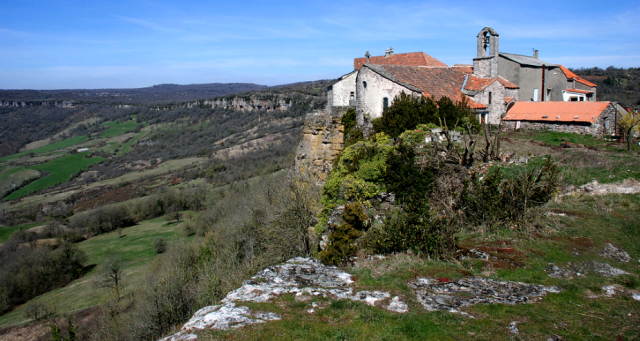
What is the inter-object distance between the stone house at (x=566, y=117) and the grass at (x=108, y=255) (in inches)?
1458

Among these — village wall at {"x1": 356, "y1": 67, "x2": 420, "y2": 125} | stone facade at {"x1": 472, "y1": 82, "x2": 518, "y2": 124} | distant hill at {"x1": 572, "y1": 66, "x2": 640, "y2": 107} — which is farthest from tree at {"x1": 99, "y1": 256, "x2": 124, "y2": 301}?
distant hill at {"x1": 572, "y1": 66, "x2": 640, "y2": 107}

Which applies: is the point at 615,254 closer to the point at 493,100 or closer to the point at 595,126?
the point at 595,126

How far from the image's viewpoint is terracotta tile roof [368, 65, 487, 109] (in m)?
21.6

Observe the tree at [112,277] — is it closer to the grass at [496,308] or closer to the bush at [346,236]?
the bush at [346,236]

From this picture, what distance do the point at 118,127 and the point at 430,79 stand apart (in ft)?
535

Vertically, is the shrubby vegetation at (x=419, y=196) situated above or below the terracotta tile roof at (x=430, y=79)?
below

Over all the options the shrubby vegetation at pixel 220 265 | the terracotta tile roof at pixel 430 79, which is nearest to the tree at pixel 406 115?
the terracotta tile roof at pixel 430 79

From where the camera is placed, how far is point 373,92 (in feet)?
A: 71.2

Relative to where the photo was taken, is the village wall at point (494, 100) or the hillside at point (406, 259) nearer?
the hillside at point (406, 259)

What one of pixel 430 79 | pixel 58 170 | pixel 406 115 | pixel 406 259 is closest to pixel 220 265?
pixel 406 115

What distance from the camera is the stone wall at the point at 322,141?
20375 millimetres

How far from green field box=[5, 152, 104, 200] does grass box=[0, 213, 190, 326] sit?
171 feet

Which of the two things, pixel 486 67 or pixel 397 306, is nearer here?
pixel 397 306

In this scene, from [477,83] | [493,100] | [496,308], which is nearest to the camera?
[496,308]
